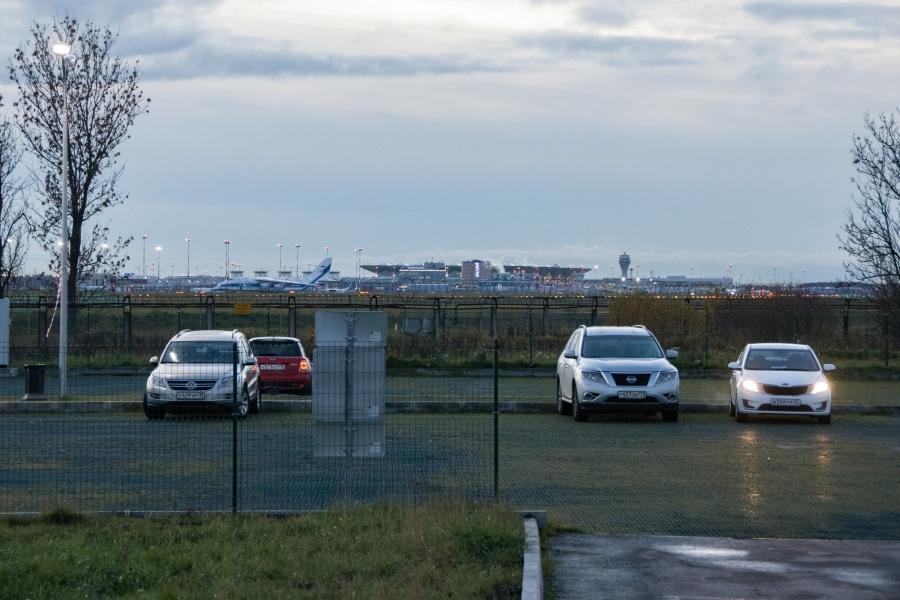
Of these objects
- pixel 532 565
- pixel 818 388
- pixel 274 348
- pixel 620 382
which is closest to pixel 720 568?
pixel 532 565

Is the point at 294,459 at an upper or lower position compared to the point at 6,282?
lower

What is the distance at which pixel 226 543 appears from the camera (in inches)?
398

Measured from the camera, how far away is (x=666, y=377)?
2272 centimetres

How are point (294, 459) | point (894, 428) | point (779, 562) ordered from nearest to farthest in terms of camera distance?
point (779, 562), point (294, 459), point (894, 428)

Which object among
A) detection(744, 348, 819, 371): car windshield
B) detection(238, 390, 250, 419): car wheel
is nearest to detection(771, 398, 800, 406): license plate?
detection(744, 348, 819, 371): car windshield

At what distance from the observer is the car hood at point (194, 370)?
2162cm

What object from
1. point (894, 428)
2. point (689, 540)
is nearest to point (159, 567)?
point (689, 540)

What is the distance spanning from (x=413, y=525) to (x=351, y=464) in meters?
3.80

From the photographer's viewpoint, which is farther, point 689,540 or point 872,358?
point 872,358

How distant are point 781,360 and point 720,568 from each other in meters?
15.1

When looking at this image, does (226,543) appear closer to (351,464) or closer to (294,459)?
(351,464)

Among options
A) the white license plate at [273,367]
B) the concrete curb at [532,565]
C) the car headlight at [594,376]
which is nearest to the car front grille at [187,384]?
the white license plate at [273,367]

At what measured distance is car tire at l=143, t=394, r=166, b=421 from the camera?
2181 centimetres

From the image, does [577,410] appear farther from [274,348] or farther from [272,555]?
[272,555]
